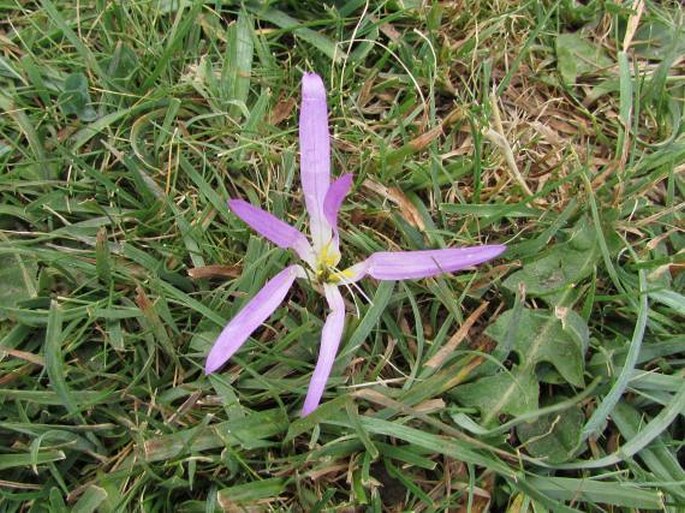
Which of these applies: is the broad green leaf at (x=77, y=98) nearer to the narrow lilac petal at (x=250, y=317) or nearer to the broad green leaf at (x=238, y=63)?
the broad green leaf at (x=238, y=63)

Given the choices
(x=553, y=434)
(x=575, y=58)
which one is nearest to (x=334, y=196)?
(x=553, y=434)

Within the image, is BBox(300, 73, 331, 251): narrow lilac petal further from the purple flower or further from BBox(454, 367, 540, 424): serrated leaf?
BBox(454, 367, 540, 424): serrated leaf

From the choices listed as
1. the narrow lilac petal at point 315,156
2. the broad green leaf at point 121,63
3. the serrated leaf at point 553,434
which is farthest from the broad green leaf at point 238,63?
the serrated leaf at point 553,434

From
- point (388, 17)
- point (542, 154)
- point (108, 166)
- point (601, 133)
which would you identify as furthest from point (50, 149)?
point (601, 133)

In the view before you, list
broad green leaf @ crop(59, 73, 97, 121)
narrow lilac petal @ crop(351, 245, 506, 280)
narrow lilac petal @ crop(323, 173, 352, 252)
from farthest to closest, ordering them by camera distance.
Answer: broad green leaf @ crop(59, 73, 97, 121)
narrow lilac petal @ crop(351, 245, 506, 280)
narrow lilac petal @ crop(323, 173, 352, 252)

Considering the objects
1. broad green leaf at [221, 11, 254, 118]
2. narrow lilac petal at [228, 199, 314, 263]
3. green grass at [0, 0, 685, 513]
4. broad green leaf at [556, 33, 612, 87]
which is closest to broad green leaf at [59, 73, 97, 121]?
green grass at [0, 0, 685, 513]

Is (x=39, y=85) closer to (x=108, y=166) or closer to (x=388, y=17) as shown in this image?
(x=108, y=166)
